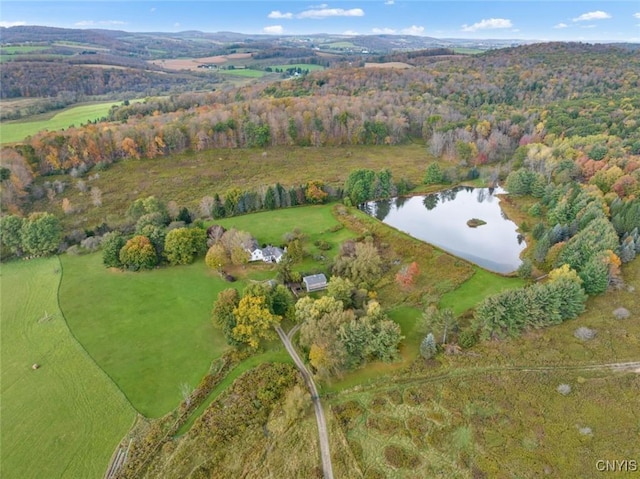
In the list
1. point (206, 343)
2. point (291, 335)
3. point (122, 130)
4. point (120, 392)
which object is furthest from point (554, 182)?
point (122, 130)

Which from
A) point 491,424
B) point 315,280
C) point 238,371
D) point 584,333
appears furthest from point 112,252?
point 584,333

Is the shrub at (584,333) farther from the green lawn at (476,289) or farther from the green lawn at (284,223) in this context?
the green lawn at (284,223)

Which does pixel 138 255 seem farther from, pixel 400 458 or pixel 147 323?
pixel 400 458

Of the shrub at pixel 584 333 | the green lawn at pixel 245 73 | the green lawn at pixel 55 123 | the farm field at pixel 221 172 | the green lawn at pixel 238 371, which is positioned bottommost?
the farm field at pixel 221 172


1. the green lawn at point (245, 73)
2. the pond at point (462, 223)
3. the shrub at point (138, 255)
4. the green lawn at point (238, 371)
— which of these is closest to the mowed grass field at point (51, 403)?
the green lawn at point (238, 371)

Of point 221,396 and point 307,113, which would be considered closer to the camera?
point 221,396

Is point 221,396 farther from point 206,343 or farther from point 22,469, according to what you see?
point 22,469
